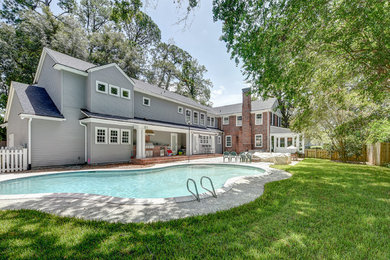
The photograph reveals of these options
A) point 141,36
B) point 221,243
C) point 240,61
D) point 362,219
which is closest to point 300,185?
point 362,219

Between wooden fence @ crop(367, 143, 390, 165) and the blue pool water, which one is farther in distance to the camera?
wooden fence @ crop(367, 143, 390, 165)

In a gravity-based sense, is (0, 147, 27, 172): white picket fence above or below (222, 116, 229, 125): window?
below

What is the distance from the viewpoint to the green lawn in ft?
7.59

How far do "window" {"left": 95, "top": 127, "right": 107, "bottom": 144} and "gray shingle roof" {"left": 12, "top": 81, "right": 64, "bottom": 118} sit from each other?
215 cm

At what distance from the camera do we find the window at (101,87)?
1178 centimetres

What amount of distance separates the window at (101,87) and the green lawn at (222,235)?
32.4 ft

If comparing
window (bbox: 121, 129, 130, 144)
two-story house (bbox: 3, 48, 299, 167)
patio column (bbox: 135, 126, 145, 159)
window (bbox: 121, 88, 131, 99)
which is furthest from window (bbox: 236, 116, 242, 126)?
window (bbox: 121, 129, 130, 144)

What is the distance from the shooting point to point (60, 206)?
13.0 ft

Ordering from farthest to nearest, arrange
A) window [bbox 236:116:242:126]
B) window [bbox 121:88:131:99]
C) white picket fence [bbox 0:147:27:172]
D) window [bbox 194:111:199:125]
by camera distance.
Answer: window [bbox 236:116:242:126] → window [bbox 194:111:199:125] → window [bbox 121:88:131:99] → white picket fence [bbox 0:147:27:172]

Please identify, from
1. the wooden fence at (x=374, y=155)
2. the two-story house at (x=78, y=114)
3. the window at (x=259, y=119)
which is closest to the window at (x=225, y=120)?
the window at (x=259, y=119)

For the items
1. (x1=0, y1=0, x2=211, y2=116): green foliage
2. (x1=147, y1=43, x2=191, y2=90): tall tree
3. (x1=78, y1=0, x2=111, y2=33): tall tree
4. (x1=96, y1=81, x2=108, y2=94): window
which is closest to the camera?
(x1=96, y1=81, x2=108, y2=94): window

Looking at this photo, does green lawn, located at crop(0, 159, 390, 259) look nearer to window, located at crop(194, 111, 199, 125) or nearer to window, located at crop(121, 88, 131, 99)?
window, located at crop(121, 88, 131, 99)

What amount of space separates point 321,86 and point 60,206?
12957 millimetres

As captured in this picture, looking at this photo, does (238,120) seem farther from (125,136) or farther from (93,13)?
(93,13)
